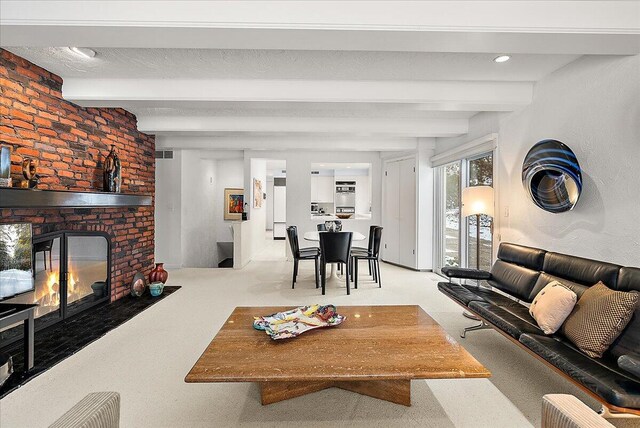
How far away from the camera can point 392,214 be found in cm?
648

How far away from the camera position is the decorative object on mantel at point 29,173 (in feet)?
8.31

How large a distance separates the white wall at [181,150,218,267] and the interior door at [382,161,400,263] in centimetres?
409

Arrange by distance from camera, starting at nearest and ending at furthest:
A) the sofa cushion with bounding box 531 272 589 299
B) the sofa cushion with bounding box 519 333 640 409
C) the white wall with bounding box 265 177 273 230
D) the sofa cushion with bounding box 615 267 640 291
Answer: the sofa cushion with bounding box 519 333 640 409 → the sofa cushion with bounding box 615 267 640 291 → the sofa cushion with bounding box 531 272 589 299 → the white wall with bounding box 265 177 273 230

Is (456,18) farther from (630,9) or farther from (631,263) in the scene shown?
(631,263)

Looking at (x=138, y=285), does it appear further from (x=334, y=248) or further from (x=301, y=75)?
(x=301, y=75)

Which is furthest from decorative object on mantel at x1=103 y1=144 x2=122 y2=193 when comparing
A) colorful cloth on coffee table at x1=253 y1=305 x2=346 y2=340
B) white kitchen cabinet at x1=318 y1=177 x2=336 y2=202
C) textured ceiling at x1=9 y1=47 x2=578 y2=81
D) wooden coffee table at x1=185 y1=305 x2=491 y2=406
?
white kitchen cabinet at x1=318 y1=177 x2=336 y2=202

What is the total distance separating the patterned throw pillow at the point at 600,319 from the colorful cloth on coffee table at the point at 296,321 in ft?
4.95

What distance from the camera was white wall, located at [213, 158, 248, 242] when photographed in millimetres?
7816

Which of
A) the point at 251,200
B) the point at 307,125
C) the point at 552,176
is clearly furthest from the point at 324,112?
the point at 251,200

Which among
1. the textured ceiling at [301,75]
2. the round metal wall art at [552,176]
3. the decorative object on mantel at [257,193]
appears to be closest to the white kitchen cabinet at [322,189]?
the decorative object on mantel at [257,193]

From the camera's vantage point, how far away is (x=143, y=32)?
184cm

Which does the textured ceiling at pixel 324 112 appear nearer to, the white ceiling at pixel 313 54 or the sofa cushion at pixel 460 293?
the white ceiling at pixel 313 54

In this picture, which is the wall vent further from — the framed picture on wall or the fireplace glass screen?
the fireplace glass screen

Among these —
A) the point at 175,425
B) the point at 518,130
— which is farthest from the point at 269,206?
the point at 175,425
